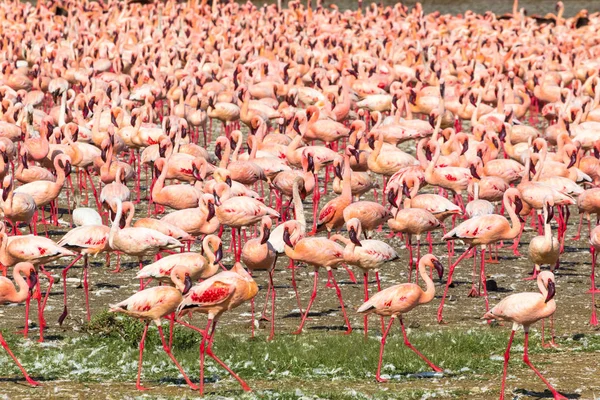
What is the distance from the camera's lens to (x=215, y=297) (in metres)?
11.0

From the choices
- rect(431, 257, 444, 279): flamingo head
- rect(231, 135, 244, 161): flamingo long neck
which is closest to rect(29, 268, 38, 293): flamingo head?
rect(431, 257, 444, 279): flamingo head

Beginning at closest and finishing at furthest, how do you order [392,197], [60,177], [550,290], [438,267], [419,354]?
[550,290], [419,354], [438,267], [392,197], [60,177]

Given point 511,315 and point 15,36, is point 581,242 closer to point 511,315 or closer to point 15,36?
point 511,315

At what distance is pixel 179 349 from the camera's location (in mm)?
12023

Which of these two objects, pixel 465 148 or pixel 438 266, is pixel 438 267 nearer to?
pixel 438 266

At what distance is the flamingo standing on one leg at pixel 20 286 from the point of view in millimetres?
10922

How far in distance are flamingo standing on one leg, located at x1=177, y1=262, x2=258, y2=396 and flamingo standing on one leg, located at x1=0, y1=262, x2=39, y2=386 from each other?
5.09 feet

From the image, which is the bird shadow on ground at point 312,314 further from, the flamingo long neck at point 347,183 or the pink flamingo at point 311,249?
the flamingo long neck at point 347,183

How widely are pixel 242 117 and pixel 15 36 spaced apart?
12.6 m

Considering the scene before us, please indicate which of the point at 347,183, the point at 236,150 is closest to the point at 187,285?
the point at 347,183

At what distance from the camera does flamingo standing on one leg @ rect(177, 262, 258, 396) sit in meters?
10.9

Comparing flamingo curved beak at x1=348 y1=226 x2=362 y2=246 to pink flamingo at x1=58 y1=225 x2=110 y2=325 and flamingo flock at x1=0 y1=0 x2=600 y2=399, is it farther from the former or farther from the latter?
pink flamingo at x1=58 y1=225 x2=110 y2=325

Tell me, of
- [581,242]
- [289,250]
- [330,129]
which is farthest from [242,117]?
[289,250]

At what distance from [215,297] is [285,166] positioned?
6.89 metres
